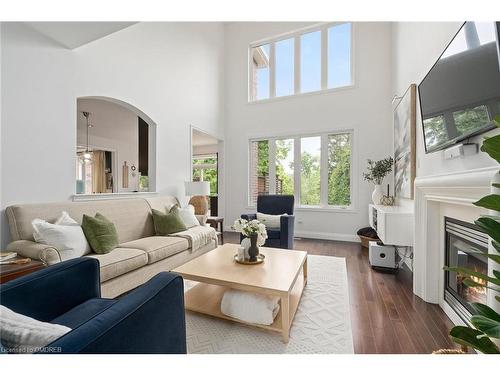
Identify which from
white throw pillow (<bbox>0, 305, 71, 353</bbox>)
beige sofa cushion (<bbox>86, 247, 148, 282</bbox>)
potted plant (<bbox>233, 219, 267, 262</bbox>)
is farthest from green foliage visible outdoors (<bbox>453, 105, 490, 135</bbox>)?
beige sofa cushion (<bbox>86, 247, 148, 282</bbox>)

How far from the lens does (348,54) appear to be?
15.2ft

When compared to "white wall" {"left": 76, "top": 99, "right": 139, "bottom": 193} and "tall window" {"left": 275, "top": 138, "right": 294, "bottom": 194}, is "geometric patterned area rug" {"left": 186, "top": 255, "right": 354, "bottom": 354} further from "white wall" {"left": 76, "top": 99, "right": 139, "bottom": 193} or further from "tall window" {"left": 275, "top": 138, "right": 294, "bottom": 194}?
"white wall" {"left": 76, "top": 99, "right": 139, "bottom": 193}

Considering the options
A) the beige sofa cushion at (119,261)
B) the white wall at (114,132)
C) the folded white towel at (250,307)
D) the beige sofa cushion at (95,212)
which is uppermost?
the white wall at (114,132)

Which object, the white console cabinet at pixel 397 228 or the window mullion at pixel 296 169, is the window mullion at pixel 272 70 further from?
the white console cabinet at pixel 397 228

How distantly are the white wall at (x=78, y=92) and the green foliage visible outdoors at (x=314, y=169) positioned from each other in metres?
1.74

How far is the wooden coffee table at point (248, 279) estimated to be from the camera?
1.58 meters

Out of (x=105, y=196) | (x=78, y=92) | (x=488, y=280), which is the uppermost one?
(x=78, y=92)

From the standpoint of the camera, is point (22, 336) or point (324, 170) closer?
point (22, 336)

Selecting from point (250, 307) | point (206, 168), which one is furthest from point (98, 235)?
point (206, 168)

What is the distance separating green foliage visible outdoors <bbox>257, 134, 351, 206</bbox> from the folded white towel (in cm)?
336

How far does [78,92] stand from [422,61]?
390 cm

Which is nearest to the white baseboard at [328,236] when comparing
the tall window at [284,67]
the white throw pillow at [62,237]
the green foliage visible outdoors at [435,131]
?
the green foliage visible outdoors at [435,131]

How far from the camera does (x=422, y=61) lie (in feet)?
8.48

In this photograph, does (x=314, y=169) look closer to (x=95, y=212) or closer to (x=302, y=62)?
(x=302, y=62)
